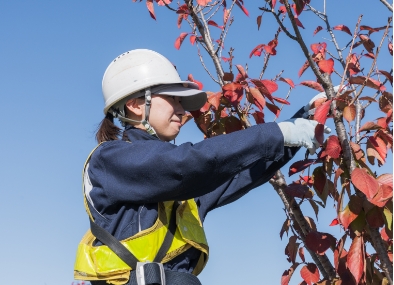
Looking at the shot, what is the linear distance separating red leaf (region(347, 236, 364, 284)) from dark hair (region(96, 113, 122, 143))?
1.10 metres

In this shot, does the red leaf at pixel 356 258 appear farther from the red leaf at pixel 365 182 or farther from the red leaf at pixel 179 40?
the red leaf at pixel 179 40

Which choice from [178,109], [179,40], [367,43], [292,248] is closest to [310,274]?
[292,248]

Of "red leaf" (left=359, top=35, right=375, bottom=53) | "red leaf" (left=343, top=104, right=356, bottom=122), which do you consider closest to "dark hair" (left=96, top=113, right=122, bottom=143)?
"red leaf" (left=343, top=104, right=356, bottom=122)

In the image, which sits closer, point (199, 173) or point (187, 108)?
point (199, 173)

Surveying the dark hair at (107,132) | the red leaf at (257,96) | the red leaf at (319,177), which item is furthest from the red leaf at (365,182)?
the dark hair at (107,132)

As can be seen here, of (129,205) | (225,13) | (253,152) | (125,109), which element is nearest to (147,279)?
(129,205)

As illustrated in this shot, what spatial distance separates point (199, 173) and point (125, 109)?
2.23 ft

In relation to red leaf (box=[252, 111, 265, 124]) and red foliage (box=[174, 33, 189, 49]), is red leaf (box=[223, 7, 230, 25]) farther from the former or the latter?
red leaf (box=[252, 111, 265, 124])

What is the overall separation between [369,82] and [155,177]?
2.94 feet

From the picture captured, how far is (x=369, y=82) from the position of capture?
2.41m

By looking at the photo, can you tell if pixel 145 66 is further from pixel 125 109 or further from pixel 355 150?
pixel 355 150

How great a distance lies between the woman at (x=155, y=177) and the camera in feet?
7.63

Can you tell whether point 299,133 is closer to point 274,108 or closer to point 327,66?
point 327,66

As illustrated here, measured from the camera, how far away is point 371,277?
2604 mm
